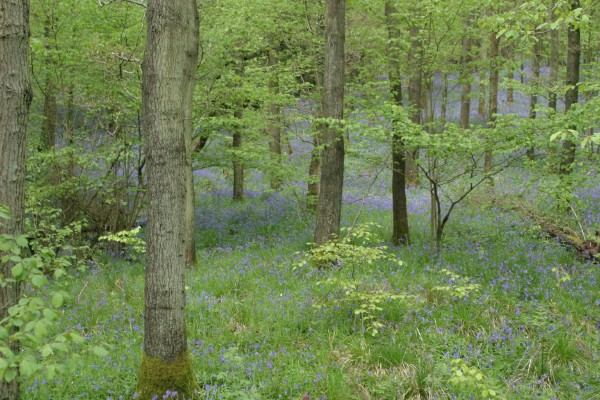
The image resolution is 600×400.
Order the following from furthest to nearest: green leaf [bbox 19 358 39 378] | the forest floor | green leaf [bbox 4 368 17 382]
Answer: the forest floor
green leaf [bbox 4 368 17 382]
green leaf [bbox 19 358 39 378]

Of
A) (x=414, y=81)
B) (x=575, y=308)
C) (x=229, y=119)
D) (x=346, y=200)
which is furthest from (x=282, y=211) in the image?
(x=575, y=308)

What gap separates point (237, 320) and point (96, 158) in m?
6.00

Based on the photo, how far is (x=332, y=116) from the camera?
8992 millimetres

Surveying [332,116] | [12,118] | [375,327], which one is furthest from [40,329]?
[332,116]

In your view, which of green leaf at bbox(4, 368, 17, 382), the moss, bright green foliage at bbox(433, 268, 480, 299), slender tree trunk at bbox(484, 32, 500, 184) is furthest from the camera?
slender tree trunk at bbox(484, 32, 500, 184)

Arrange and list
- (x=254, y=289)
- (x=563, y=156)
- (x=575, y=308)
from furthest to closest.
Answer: (x=563, y=156) → (x=254, y=289) → (x=575, y=308)

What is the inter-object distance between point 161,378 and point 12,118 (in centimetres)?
257

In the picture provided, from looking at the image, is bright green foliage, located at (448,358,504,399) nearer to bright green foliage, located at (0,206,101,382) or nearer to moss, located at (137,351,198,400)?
moss, located at (137,351,198,400)

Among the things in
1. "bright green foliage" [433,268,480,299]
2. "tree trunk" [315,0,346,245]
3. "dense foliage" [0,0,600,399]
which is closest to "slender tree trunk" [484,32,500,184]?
"dense foliage" [0,0,600,399]

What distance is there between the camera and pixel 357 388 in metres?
4.96

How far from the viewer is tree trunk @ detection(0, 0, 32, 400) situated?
134 inches

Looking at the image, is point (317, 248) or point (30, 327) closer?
point (30, 327)

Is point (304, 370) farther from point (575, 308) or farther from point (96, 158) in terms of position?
point (96, 158)

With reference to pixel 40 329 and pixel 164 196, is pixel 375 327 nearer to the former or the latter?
pixel 164 196
